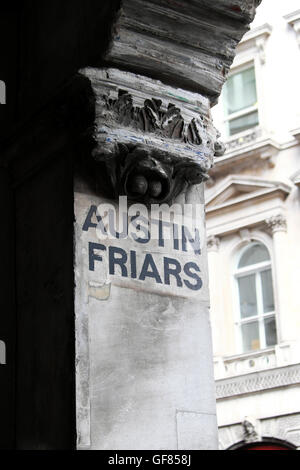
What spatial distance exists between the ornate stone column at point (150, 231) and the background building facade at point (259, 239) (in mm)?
13301

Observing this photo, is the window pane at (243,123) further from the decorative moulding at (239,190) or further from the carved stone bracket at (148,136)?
the carved stone bracket at (148,136)

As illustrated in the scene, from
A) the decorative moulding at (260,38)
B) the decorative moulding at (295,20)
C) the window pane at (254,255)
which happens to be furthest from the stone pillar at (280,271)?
the decorative moulding at (295,20)

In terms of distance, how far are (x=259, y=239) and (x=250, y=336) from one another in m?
1.77

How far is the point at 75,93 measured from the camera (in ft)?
Answer: 12.7

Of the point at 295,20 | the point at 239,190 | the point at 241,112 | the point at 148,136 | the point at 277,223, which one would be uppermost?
the point at 295,20

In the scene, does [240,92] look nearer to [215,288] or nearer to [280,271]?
[215,288]

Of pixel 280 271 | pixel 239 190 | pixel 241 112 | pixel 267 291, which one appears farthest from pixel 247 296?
pixel 241 112

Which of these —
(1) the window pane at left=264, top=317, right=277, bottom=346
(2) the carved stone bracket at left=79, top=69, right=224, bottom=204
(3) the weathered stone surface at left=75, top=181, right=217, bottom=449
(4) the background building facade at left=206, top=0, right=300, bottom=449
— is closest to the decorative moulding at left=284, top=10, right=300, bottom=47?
(4) the background building facade at left=206, top=0, right=300, bottom=449

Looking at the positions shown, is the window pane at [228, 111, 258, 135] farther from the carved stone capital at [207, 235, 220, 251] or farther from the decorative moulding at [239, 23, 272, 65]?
the carved stone capital at [207, 235, 220, 251]

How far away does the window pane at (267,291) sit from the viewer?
17703mm

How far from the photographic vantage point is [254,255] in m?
18.3

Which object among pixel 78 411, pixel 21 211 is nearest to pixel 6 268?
pixel 21 211
